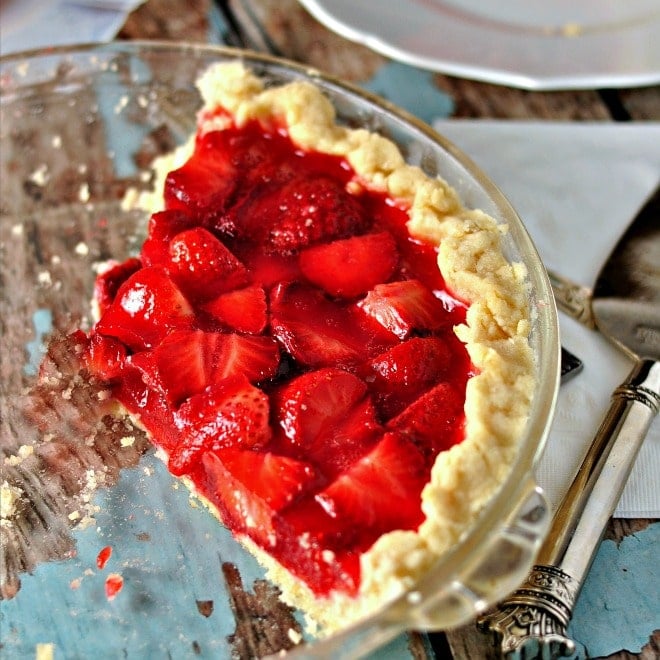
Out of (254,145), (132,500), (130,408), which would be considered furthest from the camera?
(254,145)

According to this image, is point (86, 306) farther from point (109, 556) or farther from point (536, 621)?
point (536, 621)

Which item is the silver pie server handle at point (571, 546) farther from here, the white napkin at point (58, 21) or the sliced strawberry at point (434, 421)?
the white napkin at point (58, 21)

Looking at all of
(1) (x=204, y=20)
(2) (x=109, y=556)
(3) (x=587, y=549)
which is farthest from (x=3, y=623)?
(1) (x=204, y=20)

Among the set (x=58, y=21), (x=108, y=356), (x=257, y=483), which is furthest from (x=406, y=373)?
(x=58, y=21)

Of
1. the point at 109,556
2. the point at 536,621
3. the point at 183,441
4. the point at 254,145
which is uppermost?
the point at 254,145

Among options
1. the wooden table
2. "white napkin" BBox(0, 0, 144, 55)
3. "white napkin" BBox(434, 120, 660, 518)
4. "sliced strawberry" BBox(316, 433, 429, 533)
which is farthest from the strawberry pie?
"white napkin" BBox(0, 0, 144, 55)

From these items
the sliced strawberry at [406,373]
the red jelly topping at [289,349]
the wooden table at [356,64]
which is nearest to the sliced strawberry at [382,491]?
the red jelly topping at [289,349]
